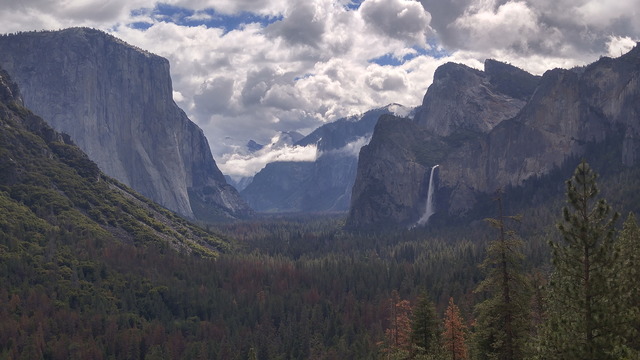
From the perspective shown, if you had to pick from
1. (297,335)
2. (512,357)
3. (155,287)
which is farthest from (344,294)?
(512,357)

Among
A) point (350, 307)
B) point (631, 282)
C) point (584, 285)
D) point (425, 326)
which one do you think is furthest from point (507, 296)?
point (350, 307)

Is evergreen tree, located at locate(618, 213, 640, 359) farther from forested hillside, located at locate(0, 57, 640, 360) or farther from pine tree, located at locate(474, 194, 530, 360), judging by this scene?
pine tree, located at locate(474, 194, 530, 360)

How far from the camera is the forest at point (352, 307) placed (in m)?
34.8

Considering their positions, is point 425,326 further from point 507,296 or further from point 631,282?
point 631,282

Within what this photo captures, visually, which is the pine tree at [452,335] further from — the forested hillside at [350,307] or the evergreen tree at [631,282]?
the evergreen tree at [631,282]

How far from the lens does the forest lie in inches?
→ 1371

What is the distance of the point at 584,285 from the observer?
34656 mm

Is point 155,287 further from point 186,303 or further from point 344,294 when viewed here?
point 344,294

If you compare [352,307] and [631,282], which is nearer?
[631,282]

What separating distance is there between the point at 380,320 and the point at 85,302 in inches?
3123

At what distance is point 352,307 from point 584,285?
14668 cm

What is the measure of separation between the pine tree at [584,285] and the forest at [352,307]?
0.20ft

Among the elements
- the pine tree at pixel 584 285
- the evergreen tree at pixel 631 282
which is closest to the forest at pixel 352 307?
the pine tree at pixel 584 285

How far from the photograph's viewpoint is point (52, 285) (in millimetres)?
159375
